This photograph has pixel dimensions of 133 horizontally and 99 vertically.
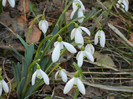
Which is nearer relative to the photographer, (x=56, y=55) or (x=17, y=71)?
(x=56, y=55)

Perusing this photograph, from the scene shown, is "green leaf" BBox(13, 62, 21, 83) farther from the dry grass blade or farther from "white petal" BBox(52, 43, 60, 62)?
the dry grass blade

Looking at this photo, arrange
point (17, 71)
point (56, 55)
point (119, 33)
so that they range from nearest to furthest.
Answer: point (56, 55)
point (17, 71)
point (119, 33)

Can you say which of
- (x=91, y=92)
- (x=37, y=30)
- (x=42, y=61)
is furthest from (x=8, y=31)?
(x=91, y=92)

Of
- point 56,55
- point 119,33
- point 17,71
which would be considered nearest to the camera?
point 56,55

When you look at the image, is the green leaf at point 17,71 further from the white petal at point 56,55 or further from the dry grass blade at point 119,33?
the dry grass blade at point 119,33

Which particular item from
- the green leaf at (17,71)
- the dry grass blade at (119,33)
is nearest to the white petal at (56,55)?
the green leaf at (17,71)

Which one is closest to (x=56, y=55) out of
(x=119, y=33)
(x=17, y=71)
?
(x=17, y=71)

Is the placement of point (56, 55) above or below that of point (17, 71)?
above

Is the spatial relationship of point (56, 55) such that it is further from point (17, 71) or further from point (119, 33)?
point (119, 33)

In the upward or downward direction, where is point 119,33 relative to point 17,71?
upward

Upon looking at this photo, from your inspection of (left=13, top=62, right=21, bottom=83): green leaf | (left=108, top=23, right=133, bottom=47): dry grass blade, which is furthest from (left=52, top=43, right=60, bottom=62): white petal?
(left=108, top=23, right=133, bottom=47): dry grass blade

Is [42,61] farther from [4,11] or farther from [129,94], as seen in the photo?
[4,11]
